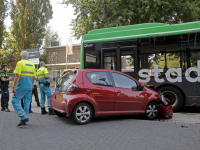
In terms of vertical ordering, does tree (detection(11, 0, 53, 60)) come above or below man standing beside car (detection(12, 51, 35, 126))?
above

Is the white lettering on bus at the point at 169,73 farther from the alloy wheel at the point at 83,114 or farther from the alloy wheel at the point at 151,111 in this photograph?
the alloy wheel at the point at 83,114

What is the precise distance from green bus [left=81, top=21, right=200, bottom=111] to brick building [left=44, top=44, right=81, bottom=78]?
32212 mm

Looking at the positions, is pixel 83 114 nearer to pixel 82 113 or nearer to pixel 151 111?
pixel 82 113

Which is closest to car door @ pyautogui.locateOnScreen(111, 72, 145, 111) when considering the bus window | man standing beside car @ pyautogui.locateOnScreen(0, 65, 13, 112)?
the bus window

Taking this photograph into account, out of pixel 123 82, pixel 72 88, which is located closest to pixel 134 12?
pixel 123 82

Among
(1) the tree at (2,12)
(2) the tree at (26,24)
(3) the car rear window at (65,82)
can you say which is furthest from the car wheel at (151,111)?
(1) the tree at (2,12)

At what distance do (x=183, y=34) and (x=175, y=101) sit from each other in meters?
2.49

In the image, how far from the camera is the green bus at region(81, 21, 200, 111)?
7824 mm

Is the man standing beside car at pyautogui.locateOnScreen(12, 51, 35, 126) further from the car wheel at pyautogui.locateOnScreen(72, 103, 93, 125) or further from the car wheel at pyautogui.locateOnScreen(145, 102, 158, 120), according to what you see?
the car wheel at pyautogui.locateOnScreen(145, 102, 158, 120)

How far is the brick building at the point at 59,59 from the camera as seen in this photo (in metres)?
41.9

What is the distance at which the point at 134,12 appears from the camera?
16.4 meters

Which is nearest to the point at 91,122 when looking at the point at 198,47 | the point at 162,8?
Result: the point at 198,47

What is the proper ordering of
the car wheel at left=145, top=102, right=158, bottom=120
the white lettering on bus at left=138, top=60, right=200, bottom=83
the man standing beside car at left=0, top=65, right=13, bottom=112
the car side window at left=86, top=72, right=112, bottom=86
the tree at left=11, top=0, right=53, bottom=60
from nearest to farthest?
1. the car side window at left=86, top=72, right=112, bottom=86
2. the car wheel at left=145, top=102, right=158, bottom=120
3. the white lettering on bus at left=138, top=60, right=200, bottom=83
4. the man standing beside car at left=0, top=65, right=13, bottom=112
5. the tree at left=11, top=0, right=53, bottom=60

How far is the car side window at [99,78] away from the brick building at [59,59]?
34.9m
